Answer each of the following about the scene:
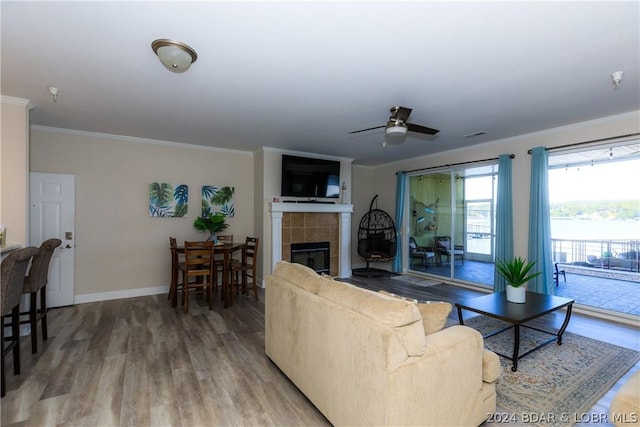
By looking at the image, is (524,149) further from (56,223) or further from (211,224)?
(56,223)

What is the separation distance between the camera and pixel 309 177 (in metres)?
5.77

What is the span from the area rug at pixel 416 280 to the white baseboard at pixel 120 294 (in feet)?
14.5

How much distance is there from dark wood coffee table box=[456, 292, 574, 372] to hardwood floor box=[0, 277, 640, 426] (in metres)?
0.60

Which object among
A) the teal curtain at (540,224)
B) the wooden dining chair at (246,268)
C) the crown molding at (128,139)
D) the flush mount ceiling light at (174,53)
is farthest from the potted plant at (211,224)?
the teal curtain at (540,224)

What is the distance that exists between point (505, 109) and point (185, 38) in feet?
11.2

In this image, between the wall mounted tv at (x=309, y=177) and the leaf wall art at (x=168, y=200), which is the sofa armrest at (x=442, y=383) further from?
the leaf wall art at (x=168, y=200)

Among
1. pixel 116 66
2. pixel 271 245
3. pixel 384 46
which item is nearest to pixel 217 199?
pixel 271 245

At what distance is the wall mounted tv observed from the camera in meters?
5.50

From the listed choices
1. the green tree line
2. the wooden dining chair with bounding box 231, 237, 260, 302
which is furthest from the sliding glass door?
the wooden dining chair with bounding box 231, 237, 260, 302

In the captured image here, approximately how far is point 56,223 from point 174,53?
144 inches

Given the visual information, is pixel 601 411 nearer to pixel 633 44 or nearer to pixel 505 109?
pixel 633 44

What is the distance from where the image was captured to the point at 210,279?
4.20m

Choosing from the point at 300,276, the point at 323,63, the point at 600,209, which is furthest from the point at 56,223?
the point at 600,209

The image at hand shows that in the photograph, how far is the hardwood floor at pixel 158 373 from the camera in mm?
2023
